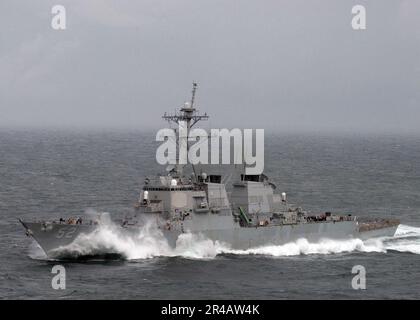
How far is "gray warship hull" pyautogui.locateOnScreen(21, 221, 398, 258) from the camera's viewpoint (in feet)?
153

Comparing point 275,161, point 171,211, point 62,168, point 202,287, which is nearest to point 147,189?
point 171,211

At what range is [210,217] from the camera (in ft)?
165

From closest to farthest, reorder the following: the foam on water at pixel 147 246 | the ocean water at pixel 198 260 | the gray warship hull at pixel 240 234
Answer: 1. the ocean water at pixel 198 260
2. the gray warship hull at pixel 240 234
3. the foam on water at pixel 147 246

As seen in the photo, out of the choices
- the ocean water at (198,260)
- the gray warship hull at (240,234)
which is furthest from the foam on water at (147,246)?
the gray warship hull at (240,234)

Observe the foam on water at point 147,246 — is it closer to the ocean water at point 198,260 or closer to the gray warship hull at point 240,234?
the ocean water at point 198,260

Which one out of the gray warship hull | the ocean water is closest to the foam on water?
the ocean water

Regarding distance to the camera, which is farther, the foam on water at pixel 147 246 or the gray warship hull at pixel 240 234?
the foam on water at pixel 147 246

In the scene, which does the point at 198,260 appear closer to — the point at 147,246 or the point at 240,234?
the point at 147,246

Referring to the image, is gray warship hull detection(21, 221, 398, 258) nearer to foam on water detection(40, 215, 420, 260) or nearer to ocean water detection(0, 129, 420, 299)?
foam on water detection(40, 215, 420, 260)

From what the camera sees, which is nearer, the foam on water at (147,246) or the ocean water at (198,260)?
the ocean water at (198,260)

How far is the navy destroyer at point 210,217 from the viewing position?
4706 centimetres

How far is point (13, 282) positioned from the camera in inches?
1619

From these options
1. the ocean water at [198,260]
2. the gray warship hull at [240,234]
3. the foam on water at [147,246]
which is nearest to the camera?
the ocean water at [198,260]
